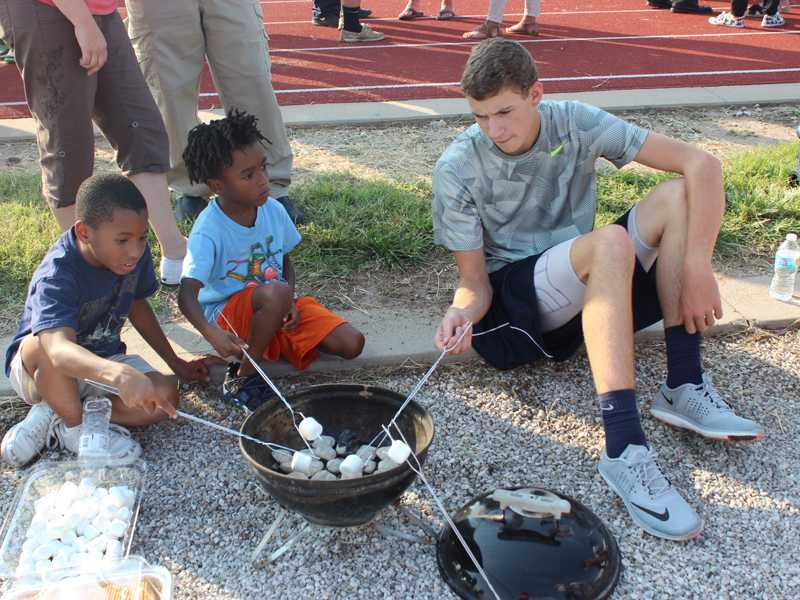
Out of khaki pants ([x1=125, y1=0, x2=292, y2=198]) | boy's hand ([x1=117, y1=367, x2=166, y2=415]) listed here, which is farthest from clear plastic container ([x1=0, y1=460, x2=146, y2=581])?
khaki pants ([x1=125, y1=0, x2=292, y2=198])

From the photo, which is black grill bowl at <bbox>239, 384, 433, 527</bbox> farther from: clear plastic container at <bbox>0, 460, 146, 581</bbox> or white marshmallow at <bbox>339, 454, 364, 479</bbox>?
clear plastic container at <bbox>0, 460, 146, 581</bbox>

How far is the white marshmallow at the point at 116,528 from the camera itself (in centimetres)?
268

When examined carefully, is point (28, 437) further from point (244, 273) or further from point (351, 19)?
point (351, 19)

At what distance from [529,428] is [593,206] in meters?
0.95

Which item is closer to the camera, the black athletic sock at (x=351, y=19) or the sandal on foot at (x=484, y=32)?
the sandal on foot at (x=484, y=32)

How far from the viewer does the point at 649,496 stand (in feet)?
8.84

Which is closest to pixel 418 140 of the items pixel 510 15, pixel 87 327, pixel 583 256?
pixel 583 256

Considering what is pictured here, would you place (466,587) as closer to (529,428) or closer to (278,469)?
(278,469)

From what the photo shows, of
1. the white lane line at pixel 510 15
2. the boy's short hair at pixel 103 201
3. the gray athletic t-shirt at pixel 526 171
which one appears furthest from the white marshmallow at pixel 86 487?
the white lane line at pixel 510 15

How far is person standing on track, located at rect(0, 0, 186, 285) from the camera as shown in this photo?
341cm

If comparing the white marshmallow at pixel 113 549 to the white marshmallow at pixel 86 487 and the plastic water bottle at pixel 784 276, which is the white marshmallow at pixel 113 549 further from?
the plastic water bottle at pixel 784 276

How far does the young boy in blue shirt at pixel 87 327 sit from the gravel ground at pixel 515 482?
177 millimetres

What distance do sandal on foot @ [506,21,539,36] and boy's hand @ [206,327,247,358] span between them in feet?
25.3

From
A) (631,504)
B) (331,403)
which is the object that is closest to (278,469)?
(331,403)
